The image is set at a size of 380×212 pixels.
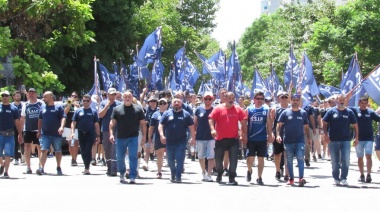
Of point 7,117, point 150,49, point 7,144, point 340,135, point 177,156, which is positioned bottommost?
point 177,156

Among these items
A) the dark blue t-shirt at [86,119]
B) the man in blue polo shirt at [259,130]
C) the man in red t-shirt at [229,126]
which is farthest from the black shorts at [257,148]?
the dark blue t-shirt at [86,119]

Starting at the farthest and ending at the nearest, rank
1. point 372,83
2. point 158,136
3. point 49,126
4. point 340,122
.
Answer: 1. point 372,83
2. point 49,126
3. point 158,136
4. point 340,122

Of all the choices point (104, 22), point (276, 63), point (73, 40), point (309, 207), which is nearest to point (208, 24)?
point (276, 63)

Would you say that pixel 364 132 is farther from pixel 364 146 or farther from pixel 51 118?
pixel 51 118

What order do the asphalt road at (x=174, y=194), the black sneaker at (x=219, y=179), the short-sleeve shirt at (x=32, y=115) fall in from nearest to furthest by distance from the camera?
1. the asphalt road at (x=174, y=194)
2. the black sneaker at (x=219, y=179)
3. the short-sleeve shirt at (x=32, y=115)

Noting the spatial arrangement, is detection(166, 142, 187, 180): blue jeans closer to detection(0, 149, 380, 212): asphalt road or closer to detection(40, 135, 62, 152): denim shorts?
detection(0, 149, 380, 212): asphalt road

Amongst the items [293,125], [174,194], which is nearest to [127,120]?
[174,194]

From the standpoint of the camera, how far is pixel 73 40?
29844 millimetres

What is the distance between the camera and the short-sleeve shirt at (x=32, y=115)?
1817 cm

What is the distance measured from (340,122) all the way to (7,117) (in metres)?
6.76

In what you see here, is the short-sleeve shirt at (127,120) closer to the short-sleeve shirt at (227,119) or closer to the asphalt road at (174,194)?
the asphalt road at (174,194)

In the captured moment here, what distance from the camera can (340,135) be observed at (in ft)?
49.5

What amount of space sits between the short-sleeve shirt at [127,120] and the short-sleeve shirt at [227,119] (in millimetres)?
1426

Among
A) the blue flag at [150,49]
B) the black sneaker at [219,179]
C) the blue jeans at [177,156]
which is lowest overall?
the black sneaker at [219,179]
